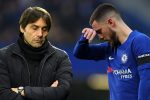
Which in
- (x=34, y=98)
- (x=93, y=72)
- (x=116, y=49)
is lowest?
(x=93, y=72)

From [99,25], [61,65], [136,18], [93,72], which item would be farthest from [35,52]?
Result: [136,18]

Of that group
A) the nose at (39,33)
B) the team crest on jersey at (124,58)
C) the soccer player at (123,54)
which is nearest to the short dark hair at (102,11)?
the soccer player at (123,54)

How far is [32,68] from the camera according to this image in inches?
163

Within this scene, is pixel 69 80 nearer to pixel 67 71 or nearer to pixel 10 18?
pixel 67 71

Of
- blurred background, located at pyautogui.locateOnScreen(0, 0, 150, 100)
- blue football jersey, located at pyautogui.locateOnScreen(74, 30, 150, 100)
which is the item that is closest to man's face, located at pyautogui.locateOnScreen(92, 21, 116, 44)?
blue football jersey, located at pyautogui.locateOnScreen(74, 30, 150, 100)

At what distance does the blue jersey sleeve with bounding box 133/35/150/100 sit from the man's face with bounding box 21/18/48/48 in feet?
2.45

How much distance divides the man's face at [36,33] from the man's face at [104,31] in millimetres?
484

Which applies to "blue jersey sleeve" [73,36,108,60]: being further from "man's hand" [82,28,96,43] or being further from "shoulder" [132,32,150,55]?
"shoulder" [132,32,150,55]

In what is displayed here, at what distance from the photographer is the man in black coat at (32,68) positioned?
409 centimetres

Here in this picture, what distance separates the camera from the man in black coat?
4.09 meters

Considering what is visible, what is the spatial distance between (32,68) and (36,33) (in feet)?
0.93

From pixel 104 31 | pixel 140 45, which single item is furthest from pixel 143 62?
pixel 104 31

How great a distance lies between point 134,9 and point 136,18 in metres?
0.16

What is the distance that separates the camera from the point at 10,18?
859 cm
